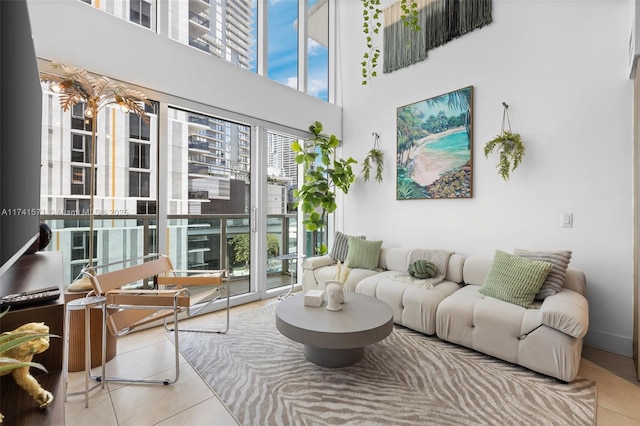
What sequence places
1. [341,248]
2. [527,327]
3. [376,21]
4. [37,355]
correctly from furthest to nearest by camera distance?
[376,21] → [341,248] → [527,327] → [37,355]

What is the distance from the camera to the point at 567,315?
1999 mm

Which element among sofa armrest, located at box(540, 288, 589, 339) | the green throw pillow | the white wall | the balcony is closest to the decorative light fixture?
the balcony

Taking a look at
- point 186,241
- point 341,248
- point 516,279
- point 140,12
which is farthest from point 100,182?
point 516,279

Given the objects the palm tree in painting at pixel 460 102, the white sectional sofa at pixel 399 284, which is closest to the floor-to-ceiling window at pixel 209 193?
the white sectional sofa at pixel 399 284

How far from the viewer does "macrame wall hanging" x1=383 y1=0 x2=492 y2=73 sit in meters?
3.40

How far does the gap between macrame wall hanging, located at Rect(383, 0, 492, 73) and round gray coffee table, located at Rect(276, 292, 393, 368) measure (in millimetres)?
2801

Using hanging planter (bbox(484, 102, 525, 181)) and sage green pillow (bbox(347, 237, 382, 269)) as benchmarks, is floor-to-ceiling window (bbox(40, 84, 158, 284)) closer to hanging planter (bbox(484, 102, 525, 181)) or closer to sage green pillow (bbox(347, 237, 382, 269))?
sage green pillow (bbox(347, 237, 382, 269))

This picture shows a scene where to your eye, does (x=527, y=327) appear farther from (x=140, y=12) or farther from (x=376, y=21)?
(x=140, y=12)

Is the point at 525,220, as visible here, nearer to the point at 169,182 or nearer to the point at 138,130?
the point at 169,182

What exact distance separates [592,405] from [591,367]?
633 millimetres

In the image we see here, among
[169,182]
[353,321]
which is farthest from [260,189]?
[353,321]

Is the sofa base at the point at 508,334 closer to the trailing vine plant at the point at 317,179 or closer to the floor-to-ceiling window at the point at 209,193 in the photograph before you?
the trailing vine plant at the point at 317,179

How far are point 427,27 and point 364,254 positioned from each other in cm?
295

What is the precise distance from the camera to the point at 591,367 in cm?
231
